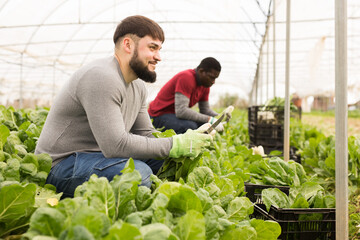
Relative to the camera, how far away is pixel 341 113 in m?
1.95

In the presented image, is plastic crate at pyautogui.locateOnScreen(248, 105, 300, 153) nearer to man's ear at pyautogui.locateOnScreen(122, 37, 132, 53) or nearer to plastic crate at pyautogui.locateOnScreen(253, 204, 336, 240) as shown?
plastic crate at pyautogui.locateOnScreen(253, 204, 336, 240)

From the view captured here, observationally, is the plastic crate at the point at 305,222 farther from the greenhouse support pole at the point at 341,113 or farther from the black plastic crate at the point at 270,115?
the black plastic crate at the point at 270,115

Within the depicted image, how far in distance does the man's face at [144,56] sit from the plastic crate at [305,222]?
1.14 metres

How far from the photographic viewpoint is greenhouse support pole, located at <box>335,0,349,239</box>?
1944 mm

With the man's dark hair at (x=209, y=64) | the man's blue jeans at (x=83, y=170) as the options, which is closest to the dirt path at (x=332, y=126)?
the man's dark hair at (x=209, y=64)

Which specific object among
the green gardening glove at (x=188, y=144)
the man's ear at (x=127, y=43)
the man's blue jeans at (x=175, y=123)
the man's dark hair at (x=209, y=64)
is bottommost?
the green gardening glove at (x=188, y=144)

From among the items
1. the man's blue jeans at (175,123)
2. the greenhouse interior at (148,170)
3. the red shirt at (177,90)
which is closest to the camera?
the greenhouse interior at (148,170)

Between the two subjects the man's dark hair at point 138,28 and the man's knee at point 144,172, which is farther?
the man's dark hair at point 138,28

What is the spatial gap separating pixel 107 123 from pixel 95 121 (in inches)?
2.6

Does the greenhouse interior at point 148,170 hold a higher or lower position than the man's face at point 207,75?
lower

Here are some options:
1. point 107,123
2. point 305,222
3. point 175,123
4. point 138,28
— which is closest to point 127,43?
point 138,28

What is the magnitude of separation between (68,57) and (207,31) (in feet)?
22.3

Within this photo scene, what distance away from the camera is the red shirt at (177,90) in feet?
14.6

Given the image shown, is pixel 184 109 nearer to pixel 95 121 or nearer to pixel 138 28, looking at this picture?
pixel 138 28
